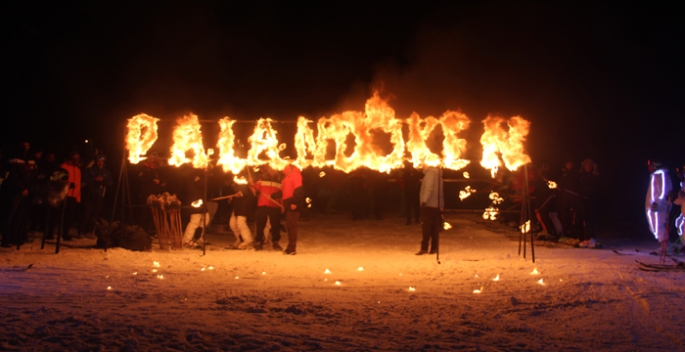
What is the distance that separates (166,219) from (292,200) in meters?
3.01

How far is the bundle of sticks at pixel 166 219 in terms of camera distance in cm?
1259

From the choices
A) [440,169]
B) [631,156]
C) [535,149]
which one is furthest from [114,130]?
[631,156]

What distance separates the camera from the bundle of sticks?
12.6 metres

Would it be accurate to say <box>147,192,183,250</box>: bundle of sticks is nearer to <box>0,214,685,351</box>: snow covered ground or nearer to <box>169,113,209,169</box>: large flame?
<box>0,214,685,351</box>: snow covered ground

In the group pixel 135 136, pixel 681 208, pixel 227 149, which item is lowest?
pixel 681 208

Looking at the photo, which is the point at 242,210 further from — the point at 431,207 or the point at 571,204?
the point at 571,204

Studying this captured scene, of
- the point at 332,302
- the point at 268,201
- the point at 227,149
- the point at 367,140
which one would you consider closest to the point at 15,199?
the point at 227,149

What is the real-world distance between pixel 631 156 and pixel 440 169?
13.4m

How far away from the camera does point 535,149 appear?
23.9 meters

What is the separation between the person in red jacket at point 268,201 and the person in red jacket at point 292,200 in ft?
1.01

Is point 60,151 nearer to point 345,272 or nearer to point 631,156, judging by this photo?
point 345,272

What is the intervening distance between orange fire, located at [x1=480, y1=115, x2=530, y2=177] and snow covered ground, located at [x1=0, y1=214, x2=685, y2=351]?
194cm

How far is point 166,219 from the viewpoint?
502 inches

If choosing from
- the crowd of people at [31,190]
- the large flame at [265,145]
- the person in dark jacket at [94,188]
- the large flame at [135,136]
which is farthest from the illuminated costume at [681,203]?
the person in dark jacket at [94,188]
